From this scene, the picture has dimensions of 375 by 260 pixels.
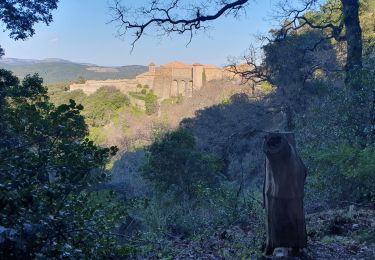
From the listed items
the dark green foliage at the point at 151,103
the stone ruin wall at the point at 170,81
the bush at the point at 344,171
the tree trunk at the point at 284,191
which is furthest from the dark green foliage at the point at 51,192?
the stone ruin wall at the point at 170,81

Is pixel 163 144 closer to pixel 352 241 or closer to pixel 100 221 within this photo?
pixel 352 241

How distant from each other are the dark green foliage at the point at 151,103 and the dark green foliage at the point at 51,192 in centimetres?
4433

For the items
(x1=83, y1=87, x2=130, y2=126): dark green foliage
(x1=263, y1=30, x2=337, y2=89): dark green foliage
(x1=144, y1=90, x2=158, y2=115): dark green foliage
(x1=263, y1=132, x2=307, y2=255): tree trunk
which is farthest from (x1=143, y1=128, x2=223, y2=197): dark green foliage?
(x1=144, y1=90, x2=158, y2=115): dark green foliage

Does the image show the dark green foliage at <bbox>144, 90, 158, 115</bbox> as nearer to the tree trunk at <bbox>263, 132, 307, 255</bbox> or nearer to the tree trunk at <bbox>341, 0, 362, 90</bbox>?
the tree trunk at <bbox>341, 0, 362, 90</bbox>

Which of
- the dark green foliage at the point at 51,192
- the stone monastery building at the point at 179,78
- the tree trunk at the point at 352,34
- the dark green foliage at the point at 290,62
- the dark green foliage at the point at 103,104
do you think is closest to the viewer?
the dark green foliage at the point at 51,192

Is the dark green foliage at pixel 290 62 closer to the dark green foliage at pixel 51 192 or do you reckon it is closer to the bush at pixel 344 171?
the bush at pixel 344 171

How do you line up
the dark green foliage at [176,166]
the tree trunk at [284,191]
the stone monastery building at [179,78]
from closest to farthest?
the tree trunk at [284,191], the dark green foliage at [176,166], the stone monastery building at [179,78]

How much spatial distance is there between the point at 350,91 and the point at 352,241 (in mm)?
3455

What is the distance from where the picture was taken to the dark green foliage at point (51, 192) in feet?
7.02

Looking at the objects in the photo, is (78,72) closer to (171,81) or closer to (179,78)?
(171,81)

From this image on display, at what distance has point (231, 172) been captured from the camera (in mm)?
20594

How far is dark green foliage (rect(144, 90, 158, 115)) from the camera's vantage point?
4822cm

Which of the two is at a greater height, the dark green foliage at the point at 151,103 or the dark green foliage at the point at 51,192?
the dark green foliage at the point at 51,192

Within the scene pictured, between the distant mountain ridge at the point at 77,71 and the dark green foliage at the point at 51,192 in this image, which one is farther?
the distant mountain ridge at the point at 77,71
